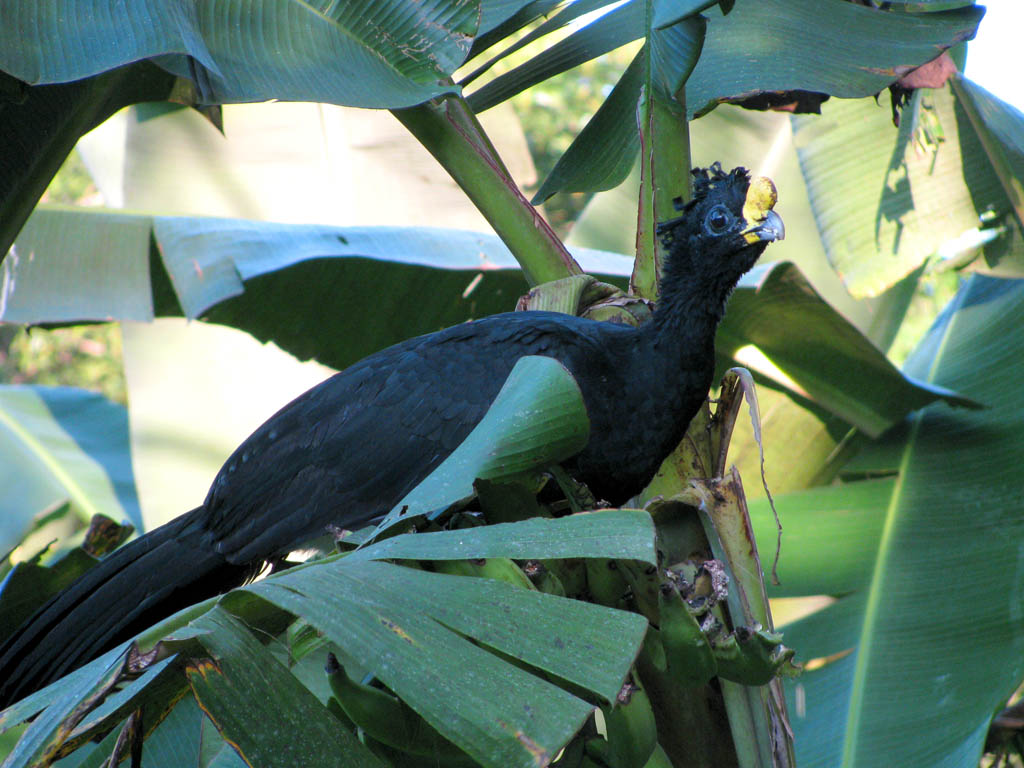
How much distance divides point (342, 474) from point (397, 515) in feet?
2.60

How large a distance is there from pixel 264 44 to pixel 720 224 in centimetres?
87

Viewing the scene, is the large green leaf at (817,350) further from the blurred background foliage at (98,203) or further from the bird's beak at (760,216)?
the blurred background foliage at (98,203)

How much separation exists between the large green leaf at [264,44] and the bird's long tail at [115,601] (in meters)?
0.78

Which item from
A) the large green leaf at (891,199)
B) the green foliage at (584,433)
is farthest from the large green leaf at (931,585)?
the large green leaf at (891,199)

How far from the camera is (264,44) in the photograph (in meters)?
1.64

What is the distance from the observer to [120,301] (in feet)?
7.36

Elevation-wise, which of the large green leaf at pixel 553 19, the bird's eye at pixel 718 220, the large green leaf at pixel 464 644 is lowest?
the large green leaf at pixel 464 644

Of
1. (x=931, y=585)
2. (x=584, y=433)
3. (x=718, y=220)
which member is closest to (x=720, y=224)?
(x=718, y=220)

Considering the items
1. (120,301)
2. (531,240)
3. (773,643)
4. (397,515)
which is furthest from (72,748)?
(120,301)

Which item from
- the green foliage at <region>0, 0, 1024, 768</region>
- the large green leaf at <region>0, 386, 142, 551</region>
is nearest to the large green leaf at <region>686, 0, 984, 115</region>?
the green foliage at <region>0, 0, 1024, 768</region>

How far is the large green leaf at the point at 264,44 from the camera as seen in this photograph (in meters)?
1.40

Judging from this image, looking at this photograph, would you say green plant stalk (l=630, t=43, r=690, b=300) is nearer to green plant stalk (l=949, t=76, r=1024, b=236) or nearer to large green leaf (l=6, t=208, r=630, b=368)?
large green leaf (l=6, t=208, r=630, b=368)

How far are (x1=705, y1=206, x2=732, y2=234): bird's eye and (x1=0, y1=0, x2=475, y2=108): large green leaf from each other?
522 millimetres

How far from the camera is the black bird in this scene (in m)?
1.68
